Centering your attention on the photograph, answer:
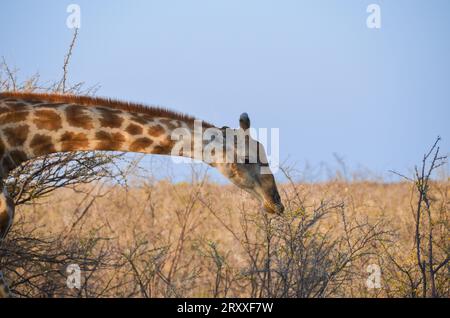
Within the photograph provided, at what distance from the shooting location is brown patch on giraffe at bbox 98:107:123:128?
7210mm

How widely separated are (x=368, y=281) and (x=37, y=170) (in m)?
4.85

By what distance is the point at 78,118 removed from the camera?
284 inches

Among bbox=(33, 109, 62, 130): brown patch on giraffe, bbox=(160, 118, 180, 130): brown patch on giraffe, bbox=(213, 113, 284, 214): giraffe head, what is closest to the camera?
bbox=(213, 113, 284, 214): giraffe head

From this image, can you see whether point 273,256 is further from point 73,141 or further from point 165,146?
point 73,141

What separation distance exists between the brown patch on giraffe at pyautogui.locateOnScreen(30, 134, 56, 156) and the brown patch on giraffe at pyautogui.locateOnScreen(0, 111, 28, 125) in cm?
23

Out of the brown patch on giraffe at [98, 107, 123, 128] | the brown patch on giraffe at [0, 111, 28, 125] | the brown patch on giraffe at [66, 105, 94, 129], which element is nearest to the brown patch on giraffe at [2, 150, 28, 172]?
the brown patch on giraffe at [0, 111, 28, 125]

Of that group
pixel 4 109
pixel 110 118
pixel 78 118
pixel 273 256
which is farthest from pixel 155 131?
pixel 273 256

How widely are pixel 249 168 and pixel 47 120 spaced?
210 centimetres

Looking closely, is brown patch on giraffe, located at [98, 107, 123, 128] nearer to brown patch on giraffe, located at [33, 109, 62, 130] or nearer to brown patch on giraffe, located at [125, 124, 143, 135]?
brown patch on giraffe, located at [125, 124, 143, 135]

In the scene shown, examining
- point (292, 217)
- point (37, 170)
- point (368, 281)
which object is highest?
point (37, 170)

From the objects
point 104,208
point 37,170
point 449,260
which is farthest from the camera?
point 104,208
